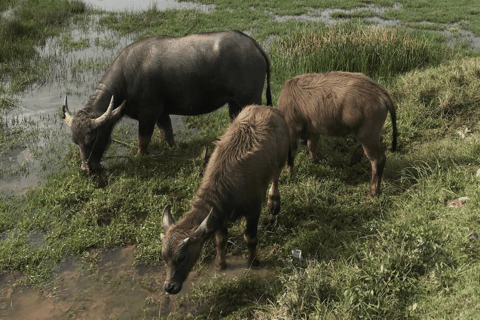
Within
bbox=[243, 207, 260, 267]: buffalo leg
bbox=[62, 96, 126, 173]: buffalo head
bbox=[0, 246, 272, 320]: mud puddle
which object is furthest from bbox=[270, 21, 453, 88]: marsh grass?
bbox=[0, 246, 272, 320]: mud puddle

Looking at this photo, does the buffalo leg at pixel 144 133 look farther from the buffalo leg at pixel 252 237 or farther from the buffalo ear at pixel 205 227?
the buffalo ear at pixel 205 227

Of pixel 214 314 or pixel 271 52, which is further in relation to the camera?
pixel 271 52

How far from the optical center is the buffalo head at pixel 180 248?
3697 millimetres

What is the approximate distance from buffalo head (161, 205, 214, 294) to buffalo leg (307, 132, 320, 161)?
9.70 feet

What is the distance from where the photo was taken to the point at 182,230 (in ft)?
12.5

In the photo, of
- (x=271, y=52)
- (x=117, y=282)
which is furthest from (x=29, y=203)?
(x=271, y=52)

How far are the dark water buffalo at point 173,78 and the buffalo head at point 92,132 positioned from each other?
15mm

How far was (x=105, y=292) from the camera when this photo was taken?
4.57 m

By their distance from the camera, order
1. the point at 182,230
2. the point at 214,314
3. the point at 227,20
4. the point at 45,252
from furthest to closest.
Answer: the point at 227,20 → the point at 45,252 → the point at 214,314 → the point at 182,230

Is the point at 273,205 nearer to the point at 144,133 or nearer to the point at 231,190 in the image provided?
the point at 231,190

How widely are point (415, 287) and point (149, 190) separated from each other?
3.99m

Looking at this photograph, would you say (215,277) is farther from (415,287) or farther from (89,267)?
(415,287)

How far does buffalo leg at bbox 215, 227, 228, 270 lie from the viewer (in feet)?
14.9

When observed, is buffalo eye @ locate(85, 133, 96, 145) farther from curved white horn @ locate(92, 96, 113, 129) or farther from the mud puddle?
the mud puddle
